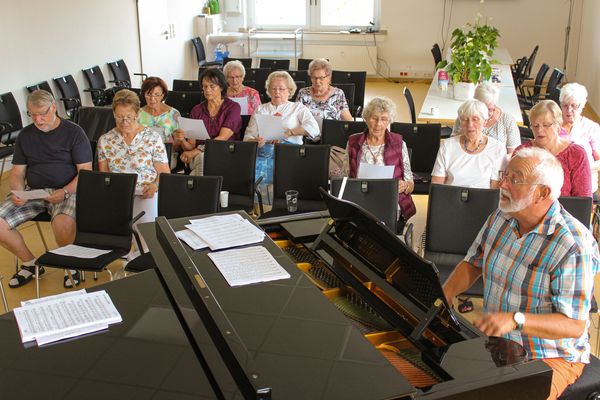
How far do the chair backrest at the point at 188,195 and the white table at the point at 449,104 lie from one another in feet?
10.2

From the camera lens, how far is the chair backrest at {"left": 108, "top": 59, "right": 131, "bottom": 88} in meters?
10.0

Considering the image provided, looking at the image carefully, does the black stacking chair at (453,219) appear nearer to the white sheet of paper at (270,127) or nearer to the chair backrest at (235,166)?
the chair backrest at (235,166)

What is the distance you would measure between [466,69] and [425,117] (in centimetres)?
101

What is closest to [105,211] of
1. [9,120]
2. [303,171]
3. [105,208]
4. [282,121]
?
[105,208]

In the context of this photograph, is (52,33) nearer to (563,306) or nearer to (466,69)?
(466,69)

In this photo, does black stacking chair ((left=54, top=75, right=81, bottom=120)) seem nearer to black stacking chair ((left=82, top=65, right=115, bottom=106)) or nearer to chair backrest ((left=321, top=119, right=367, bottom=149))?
black stacking chair ((left=82, top=65, right=115, bottom=106))

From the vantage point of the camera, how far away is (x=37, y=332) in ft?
7.27

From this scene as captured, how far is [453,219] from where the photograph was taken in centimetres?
410

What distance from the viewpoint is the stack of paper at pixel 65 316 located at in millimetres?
2219

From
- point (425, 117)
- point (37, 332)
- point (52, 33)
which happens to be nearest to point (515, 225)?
point (37, 332)

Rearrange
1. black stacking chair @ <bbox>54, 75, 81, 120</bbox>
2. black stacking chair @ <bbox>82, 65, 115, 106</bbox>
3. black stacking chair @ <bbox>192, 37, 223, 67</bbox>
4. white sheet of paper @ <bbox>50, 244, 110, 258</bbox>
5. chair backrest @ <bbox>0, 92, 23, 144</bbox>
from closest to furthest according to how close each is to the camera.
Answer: white sheet of paper @ <bbox>50, 244, 110, 258</bbox> → chair backrest @ <bbox>0, 92, 23, 144</bbox> → black stacking chair @ <bbox>54, 75, 81, 120</bbox> → black stacking chair @ <bbox>82, 65, 115, 106</bbox> → black stacking chair @ <bbox>192, 37, 223, 67</bbox>

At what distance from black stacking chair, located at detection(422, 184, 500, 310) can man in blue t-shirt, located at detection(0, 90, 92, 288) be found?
2676mm

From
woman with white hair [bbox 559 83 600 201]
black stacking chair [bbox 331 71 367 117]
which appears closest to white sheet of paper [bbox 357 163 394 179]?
woman with white hair [bbox 559 83 600 201]

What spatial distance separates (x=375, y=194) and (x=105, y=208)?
6.06 ft
